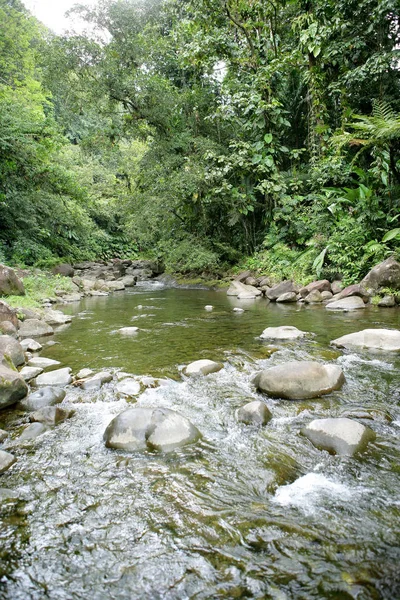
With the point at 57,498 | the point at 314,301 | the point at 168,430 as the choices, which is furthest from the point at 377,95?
the point at 57,498

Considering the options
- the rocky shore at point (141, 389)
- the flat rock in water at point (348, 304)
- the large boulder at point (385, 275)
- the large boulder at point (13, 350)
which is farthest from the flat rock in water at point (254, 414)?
the large boulder at point (385, 275)

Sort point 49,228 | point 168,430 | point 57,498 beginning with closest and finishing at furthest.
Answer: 1. point 57,498
2. point 168,430
3. point 49,228

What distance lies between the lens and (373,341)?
4859 mm

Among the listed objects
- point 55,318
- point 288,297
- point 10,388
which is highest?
point 10,388

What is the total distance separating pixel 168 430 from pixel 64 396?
1.46m

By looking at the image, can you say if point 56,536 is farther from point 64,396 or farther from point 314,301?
point 314,301

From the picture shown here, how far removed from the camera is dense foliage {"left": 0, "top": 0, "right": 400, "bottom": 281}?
31.6ft

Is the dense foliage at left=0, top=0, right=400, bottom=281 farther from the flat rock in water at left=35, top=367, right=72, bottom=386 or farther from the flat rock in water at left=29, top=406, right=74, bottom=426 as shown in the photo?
the flat rock in water at left=29, top=406, right=74, bottom=426

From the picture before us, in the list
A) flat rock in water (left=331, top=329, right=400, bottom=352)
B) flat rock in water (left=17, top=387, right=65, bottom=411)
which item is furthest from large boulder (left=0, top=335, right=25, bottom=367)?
flat rock in water (left=331, top=329, right=400, bottom=352)

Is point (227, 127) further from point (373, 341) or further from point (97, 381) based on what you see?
point (97, 381)

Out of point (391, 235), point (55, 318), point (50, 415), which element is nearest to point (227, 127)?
point (391, 235)

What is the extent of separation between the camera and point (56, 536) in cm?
180

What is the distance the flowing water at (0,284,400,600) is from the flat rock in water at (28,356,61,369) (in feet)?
3.91

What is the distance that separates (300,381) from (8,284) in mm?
7950
